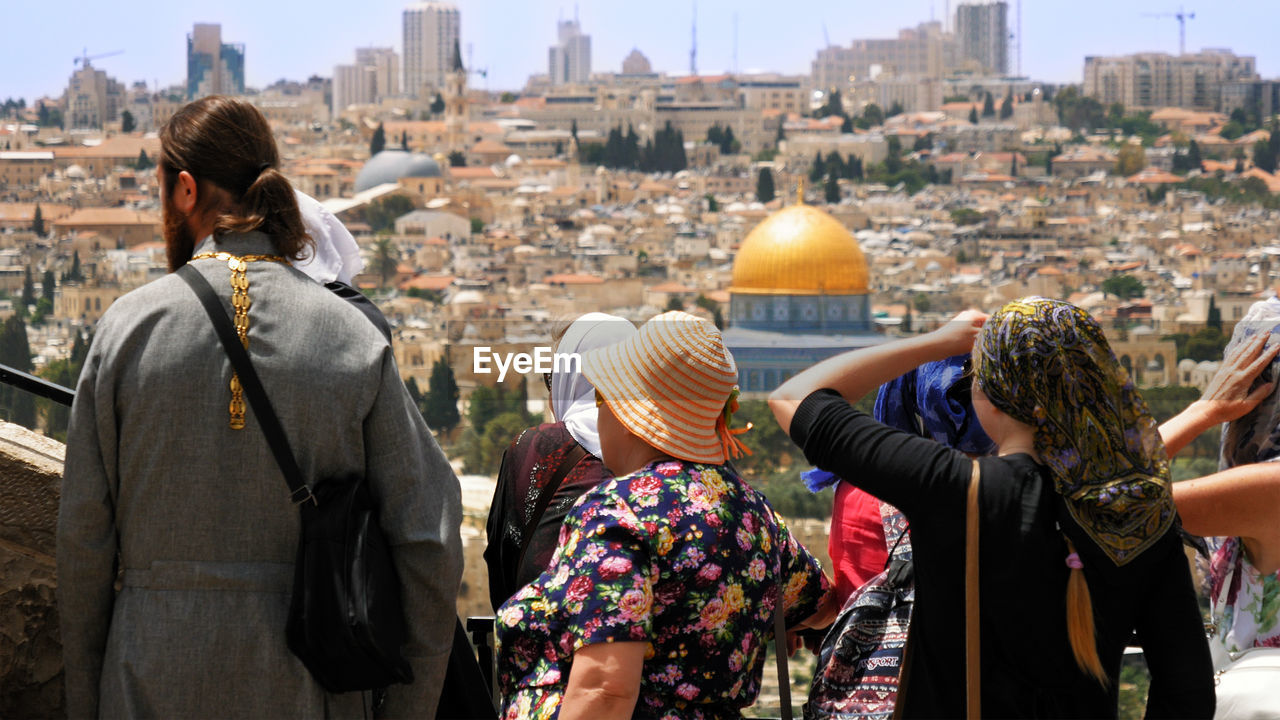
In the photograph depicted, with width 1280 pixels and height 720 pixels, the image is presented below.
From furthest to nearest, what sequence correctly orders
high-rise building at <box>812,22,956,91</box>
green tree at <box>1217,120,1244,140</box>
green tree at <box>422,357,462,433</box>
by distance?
high-rise building at <box>812,22,956,91</box>
green tree at <box>1217,120,1244,140</box>
green tree at <box>422,357,462,433</box>

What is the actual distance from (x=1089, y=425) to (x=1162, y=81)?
65999mm

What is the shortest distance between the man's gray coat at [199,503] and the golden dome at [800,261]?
79.7ft

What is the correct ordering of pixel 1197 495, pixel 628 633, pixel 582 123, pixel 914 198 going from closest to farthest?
pixel 628 633 → pixel 1197 495 → pixel 914 198 → pixel 582 123

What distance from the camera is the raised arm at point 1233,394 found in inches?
49.5

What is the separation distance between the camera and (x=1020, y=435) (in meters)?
1.03

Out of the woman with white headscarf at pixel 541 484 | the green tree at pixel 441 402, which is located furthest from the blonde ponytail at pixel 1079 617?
the green tree at pixel 441 402

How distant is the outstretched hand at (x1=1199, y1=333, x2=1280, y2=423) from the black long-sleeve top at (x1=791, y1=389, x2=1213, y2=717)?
0.81 feet

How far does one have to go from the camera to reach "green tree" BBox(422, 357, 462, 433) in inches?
958

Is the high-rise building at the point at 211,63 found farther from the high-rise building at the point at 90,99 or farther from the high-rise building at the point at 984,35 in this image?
the high-rise building at the point at 984,35

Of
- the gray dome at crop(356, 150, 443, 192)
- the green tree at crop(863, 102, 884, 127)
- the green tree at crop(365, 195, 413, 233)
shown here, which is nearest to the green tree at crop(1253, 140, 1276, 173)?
the green tree at crop(863, 102, 884, 127)

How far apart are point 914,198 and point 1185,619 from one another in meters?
49.0

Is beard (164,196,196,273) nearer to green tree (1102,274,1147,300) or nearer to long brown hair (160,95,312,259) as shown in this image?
long brown hair (160,95,312,259)

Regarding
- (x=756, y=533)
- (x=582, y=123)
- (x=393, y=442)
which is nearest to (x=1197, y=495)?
(x=756, y=533)

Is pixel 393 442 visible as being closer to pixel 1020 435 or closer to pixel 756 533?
pixel 756 533
